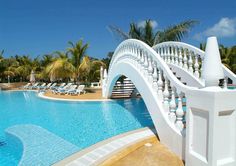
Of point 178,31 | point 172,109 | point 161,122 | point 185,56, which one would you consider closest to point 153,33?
point 178,31

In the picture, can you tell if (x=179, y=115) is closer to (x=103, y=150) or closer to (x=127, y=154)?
(x=127, y=154)

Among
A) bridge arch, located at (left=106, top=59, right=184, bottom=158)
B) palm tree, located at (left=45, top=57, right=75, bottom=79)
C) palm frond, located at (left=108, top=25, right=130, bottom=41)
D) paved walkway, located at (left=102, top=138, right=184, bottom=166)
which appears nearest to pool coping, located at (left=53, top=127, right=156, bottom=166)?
paved walkway, located at (left=102, top=138, right=184, bottom=166)

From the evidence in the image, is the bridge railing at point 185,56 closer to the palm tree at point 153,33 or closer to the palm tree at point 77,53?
the palm tree at point 153,33

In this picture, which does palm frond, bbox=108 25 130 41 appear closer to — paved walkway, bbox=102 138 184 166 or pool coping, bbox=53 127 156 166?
pool coping, bbox=53 127 156 166

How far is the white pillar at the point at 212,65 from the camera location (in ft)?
9.23

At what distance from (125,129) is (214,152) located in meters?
4.96

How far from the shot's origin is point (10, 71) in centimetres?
3416

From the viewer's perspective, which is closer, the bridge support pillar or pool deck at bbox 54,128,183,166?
Result: the bridge support pillar

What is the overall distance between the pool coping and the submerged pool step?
1.43 meters

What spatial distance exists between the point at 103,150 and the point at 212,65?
261cm

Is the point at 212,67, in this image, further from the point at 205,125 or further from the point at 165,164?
the point at 165,164

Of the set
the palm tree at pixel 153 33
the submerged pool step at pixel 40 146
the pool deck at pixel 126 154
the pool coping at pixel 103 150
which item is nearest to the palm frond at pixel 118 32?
the palm tree at pixel 153 33

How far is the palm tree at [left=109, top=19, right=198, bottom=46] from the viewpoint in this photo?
46.5ft

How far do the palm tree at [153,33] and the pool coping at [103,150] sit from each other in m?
11.0
